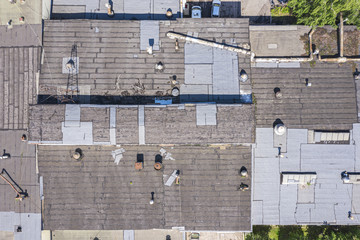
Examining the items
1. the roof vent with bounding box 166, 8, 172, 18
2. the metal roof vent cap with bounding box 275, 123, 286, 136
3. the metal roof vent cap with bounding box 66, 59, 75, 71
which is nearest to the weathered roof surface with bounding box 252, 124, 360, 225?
the metal roof vent cap with bounding box 275, 123, 286, 136

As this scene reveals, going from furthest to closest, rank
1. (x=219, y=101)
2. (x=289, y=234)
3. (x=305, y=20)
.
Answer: (x=289, y=234)
(x=305, y=20)
(x=219, y=101)

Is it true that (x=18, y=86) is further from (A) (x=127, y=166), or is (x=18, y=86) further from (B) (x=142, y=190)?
(B) (x=142, y=190)

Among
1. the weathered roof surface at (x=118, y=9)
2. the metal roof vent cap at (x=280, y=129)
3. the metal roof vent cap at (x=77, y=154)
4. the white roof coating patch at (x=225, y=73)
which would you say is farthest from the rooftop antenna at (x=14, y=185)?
the metal roof vent cap at (x=280, y=129)

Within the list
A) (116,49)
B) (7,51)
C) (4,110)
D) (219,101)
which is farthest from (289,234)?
(7,51)

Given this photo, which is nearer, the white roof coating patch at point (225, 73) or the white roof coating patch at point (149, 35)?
the white roof coating patch at point (225, 73)

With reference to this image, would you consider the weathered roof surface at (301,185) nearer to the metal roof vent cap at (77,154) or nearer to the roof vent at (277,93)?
the roof vent at (277,93)

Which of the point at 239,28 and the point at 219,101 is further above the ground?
the point at 239,28

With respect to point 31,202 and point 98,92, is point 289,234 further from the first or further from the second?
point 31,202
